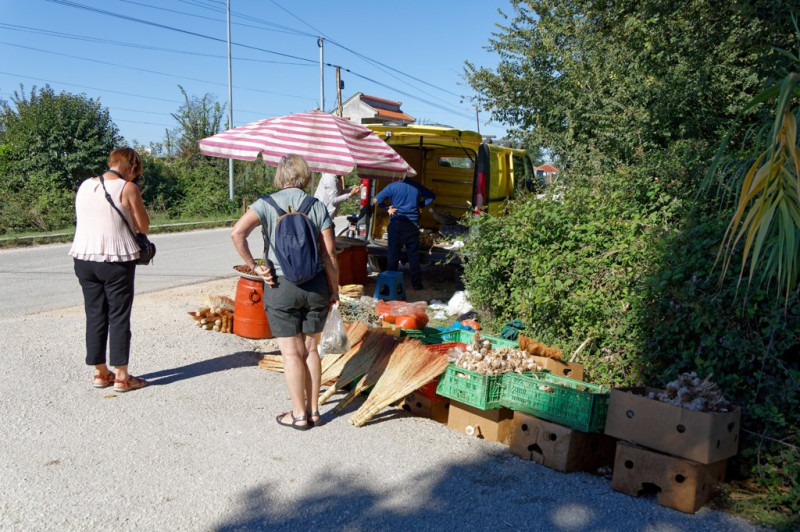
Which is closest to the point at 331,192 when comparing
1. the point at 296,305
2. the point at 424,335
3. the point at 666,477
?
the point at 424,335

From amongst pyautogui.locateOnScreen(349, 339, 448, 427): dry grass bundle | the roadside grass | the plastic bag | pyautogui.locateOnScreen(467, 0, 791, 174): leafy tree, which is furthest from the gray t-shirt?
pyautogui.locateOnScreen(467, 0, 791, 174): leafy tree

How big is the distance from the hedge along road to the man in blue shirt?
3995 mm

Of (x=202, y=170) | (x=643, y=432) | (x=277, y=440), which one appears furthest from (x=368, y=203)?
(x=202, y=170)

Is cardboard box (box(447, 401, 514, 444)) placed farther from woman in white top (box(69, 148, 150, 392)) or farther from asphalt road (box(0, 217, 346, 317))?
asphalt road (box(0, 217, 346, 317))

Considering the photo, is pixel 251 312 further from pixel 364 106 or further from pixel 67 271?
pixel 364 106

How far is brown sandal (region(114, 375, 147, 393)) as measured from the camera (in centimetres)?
525

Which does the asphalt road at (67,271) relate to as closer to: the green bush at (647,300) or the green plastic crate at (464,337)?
the green plastic crate at (464,337)

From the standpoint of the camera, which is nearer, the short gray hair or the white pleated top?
the short gray hair

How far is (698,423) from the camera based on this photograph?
373cm

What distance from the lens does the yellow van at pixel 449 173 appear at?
9.58 metres

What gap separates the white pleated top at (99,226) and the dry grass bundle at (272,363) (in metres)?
1.67

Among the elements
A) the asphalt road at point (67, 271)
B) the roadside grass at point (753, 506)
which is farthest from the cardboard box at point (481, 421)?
the asphalt road at point (67, 271)

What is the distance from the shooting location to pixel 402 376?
4.99m

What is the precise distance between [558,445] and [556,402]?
283 mm
